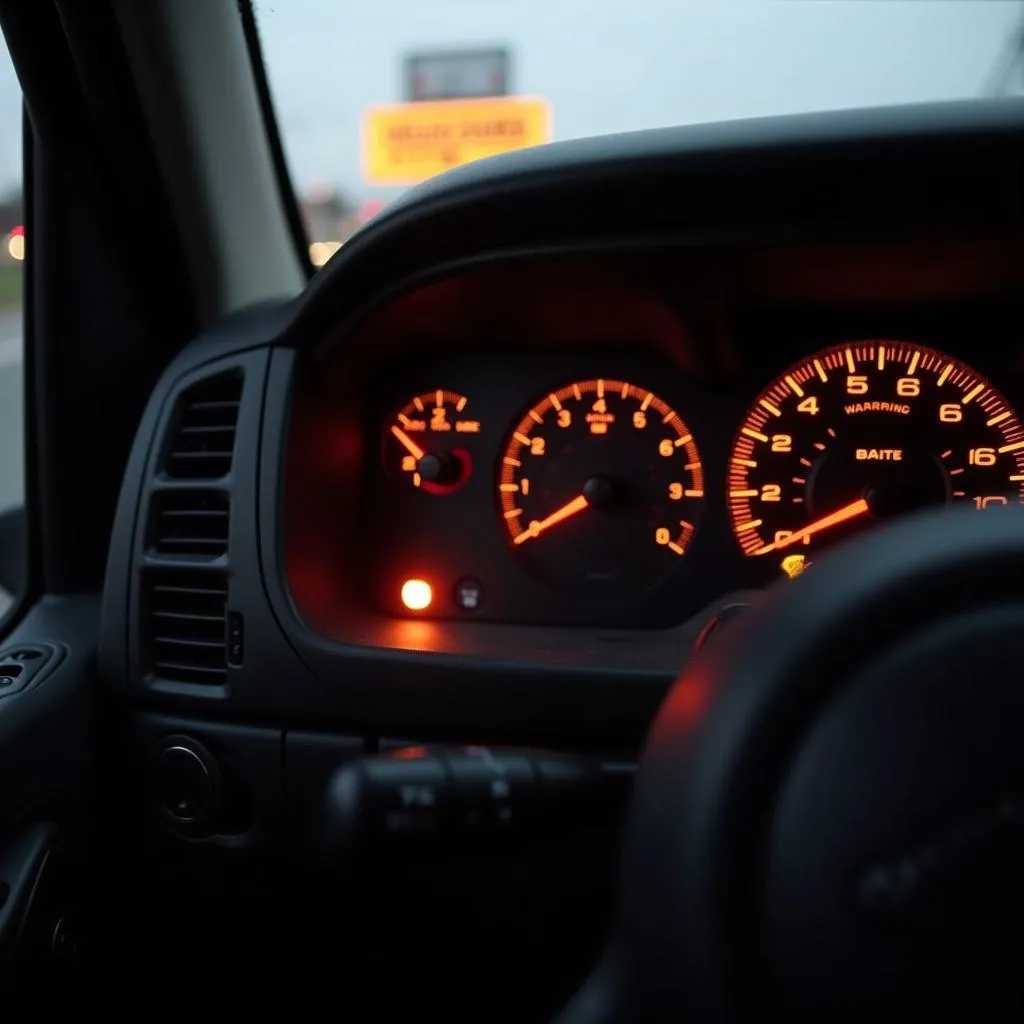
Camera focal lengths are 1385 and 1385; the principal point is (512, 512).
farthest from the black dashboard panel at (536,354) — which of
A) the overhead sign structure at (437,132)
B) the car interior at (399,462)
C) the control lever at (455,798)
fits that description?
the control lever at (455,798)

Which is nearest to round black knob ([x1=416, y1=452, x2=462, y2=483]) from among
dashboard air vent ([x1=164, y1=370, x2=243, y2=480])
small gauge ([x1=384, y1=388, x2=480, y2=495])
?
small gauge ([x1=384, y1=388, x2=480, y2=495])

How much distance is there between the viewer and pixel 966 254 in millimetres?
1943

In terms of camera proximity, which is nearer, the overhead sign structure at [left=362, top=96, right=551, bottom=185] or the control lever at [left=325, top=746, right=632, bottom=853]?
the control lever at [left=325, top=746, right=632, bottom=853]

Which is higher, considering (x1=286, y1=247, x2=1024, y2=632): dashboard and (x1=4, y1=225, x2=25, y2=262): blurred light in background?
Answer: (x1=4, y1=225, x2=25, y2=262): blurred light in background

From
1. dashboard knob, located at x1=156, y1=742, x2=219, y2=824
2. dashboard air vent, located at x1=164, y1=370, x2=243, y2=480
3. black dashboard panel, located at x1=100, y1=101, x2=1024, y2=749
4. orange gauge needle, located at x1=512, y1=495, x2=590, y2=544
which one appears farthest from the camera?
orange gauge needle, located at x1=512, y1=495, x2=590, y2=544

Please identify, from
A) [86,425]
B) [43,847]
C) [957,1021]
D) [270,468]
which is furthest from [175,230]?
[957,1021]

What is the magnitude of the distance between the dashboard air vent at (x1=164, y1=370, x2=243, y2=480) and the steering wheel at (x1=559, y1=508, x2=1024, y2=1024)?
1338 millimetres

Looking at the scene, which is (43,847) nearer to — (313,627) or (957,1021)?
(313,627)

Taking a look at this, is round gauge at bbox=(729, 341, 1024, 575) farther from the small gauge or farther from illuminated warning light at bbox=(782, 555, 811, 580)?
the small gauge

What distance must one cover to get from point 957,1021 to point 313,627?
1.29 m

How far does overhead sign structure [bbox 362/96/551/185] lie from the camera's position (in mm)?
2266

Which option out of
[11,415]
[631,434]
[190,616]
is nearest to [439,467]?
[631,434]

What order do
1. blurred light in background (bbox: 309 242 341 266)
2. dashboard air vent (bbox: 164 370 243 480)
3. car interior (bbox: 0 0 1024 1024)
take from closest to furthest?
car interior (bbox: 0 0 1024 1024) < dashboard air vent (bbox: 164 370 243 480) < blurred light in background (bbox: 309 242 341 266)

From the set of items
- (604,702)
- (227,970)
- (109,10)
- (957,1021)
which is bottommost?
(227,970)
